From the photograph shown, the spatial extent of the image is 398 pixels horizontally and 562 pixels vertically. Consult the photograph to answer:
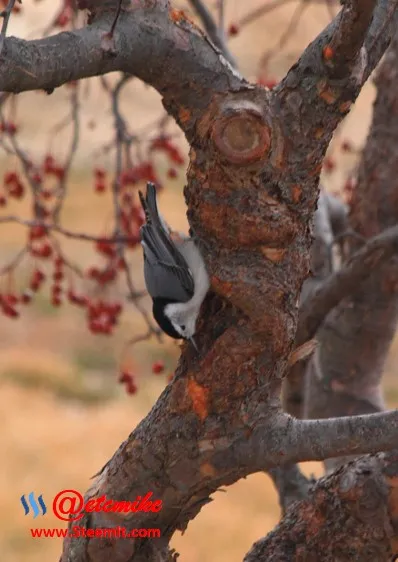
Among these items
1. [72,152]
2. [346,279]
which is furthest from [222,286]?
[72,152]

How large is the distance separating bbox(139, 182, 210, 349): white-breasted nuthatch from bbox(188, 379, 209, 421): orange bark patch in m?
Answer: 0.22

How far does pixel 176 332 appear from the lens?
2090 millimetres

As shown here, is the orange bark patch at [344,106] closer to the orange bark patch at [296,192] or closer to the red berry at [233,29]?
the orange bark patch at [296,192]

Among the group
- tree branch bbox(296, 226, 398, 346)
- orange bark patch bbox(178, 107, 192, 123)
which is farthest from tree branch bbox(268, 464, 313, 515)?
orange bark patch bbox(178, 107, 192, 123)

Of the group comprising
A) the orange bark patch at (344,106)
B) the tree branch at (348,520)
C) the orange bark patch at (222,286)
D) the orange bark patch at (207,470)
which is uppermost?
the orange bark patch at (344,106)

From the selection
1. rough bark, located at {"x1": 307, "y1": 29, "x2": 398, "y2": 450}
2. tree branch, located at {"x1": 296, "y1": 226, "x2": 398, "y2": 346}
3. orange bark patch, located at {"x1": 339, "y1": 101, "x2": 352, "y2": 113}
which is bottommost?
orange bark patch, located at {"x1": 339, "y1": 101, "x2": 352, "y2": 113}

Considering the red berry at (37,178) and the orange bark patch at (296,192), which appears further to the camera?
the red berry at (37,178)

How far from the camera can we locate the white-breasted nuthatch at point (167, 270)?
211cm

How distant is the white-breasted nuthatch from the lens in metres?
2.11

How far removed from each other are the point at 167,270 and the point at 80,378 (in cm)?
584

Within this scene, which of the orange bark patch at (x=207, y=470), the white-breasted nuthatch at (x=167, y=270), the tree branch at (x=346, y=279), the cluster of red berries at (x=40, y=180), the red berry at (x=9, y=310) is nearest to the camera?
the orange bark patch at (x=207, y=470)

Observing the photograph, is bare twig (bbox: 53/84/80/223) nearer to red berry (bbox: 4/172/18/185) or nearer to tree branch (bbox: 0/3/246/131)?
red berry (bbox: 4/172/18/185)

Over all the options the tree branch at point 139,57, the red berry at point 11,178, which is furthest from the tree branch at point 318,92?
the red berry at point 11,178

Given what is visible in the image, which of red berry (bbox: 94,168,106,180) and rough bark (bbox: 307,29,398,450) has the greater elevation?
red berry (bbox: 94,168,106,180)
